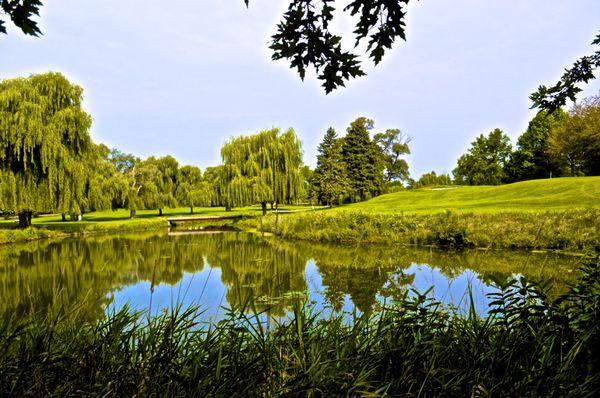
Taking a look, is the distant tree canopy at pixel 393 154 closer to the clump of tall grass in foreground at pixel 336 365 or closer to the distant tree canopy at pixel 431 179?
the distant tree canopy at pixel 431 179

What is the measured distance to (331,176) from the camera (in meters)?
42.0

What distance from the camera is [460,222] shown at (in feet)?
49.1

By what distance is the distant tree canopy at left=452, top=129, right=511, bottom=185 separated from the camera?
131ft

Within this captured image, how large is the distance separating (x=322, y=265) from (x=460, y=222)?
6507 mm

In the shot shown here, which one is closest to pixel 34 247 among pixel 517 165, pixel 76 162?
pixel 76 162

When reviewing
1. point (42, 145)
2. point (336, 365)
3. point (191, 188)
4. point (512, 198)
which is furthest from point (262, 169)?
point (336, 365)

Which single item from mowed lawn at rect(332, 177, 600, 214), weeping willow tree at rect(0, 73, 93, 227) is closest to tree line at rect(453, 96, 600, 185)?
mowed lawn at rect(332, 177, 600, 214)

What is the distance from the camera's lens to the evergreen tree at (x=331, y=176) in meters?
41.1

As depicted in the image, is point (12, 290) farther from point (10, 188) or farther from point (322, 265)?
point (10, 188)

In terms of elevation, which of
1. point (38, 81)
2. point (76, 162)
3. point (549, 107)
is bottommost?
point (549, 107)

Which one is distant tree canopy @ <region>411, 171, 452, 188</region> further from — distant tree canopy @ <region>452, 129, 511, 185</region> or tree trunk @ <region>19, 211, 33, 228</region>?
tree trunk @ <region>19, 211, 33, 228</region>

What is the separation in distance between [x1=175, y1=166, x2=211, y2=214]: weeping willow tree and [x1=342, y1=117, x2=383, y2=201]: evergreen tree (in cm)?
1578

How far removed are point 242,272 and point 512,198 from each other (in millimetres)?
17902

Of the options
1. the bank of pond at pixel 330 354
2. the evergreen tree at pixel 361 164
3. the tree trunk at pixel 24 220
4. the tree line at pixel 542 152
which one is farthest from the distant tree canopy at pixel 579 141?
the tree trunk at pixel 24 220
